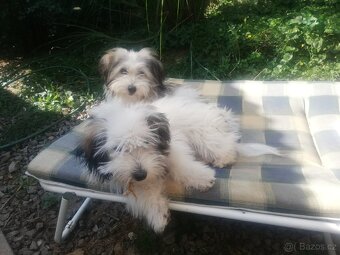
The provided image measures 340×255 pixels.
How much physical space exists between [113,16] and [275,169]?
4.10 metres

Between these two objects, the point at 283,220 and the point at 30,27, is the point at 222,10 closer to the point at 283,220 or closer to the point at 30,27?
the point at 30,27

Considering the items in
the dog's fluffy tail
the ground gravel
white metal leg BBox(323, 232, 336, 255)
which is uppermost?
A: the dog's fluffy tail

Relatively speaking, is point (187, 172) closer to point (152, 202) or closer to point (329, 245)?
point (152, 202)

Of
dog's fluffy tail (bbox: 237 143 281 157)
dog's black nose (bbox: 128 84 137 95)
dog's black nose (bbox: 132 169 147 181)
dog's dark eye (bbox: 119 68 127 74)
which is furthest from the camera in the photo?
dog's dark eye (bbox: 119 68 127 74)

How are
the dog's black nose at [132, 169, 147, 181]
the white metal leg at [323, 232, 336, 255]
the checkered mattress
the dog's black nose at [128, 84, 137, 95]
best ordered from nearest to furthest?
the dog's black nose at [132, 169, 147, 181], the checkered mattress, the white metal leg at [323, 232, 336, 255], the dog's black nose at [128, 84, 137, 95]

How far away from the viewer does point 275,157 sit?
7.79 feet

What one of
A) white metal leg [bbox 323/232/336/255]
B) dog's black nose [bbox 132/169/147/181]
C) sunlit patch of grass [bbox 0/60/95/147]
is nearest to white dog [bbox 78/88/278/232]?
dog's black nose [bbox 132/169/147/181]

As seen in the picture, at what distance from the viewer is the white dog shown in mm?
1732

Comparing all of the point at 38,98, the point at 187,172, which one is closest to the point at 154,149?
the point at 187,172

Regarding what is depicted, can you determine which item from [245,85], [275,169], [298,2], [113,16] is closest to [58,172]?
[275,169]

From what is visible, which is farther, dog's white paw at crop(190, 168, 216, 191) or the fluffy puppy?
dog's white paw at crop(190, 168, 216, 191)

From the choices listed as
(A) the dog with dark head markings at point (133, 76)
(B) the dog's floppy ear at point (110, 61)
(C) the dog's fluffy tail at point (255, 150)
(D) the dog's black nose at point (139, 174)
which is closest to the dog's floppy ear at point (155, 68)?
(A) the dog with dark head markings at point (133, 76)

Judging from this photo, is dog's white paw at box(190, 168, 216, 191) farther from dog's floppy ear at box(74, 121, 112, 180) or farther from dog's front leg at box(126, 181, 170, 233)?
dog's floppy ear at box(74, 121, 112, 180)

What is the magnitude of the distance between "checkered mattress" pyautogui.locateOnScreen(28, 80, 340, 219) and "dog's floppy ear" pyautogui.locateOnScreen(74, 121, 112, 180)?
20 centimetres
